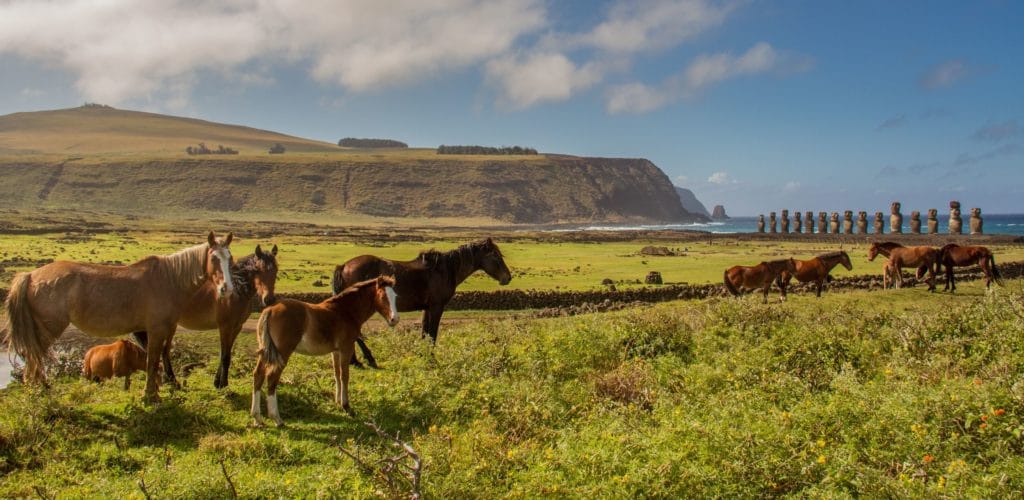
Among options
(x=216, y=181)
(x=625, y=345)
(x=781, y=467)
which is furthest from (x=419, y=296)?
(x=216, y=181)

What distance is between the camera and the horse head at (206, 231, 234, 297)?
8.85 metres

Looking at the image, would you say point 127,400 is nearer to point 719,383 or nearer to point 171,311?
point 171,311

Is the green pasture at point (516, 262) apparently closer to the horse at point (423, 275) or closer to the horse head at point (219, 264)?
the horse at point (423, 275)

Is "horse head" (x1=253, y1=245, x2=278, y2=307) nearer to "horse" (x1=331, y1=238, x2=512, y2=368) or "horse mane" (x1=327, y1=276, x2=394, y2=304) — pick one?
"horse mane" (x1=327, y1=276, x2=394, y2=304)

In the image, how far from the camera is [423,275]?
13.9 metres

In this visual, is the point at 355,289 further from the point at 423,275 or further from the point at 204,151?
the point at 204,151

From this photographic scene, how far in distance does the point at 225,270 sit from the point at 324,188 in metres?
152

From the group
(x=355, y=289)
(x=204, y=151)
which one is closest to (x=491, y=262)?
(x=355, y=289)

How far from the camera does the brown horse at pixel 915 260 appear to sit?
2345 centimetres

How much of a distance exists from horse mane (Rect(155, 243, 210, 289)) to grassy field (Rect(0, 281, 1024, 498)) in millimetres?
1592

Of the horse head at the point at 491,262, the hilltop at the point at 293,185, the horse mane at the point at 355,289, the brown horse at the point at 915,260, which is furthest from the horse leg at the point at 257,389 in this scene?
the hilltop at the point at 293,185

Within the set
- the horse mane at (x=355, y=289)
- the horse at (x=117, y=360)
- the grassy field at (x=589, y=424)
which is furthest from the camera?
the horse at (x=117, y=360)

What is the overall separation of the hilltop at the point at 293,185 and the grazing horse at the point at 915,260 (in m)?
125

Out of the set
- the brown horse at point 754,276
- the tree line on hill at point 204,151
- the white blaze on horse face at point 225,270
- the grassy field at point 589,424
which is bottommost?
the grassy field at point 589,424
